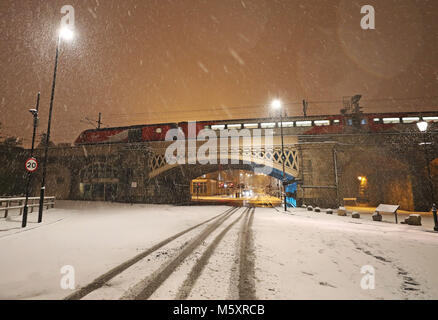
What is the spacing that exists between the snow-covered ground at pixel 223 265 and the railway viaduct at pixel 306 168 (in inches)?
461

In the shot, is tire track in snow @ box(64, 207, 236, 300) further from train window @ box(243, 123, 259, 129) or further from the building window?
train window @ box(243, 123, 259, 129)

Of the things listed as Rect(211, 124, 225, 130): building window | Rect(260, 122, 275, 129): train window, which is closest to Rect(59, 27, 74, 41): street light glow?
Rect(211, 124, 225, 130): building window

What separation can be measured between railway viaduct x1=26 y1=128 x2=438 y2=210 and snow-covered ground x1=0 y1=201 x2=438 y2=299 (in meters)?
11.7

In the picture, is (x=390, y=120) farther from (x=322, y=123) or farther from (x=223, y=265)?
(x=223, y=265)

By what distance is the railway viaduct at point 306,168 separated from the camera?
56.9 ft

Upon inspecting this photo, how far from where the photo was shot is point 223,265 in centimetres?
417

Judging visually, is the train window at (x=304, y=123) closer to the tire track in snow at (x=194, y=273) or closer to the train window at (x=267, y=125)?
the train window at (x=267, y=125)

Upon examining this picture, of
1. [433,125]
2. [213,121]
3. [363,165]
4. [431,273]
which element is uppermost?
[213,121]

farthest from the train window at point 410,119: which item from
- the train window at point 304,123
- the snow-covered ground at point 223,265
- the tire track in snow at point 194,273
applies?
the tire track in snow at point 194,273

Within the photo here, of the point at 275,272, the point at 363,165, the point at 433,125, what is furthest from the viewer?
the point at 363,165

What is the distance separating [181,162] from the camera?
21.9 meters
